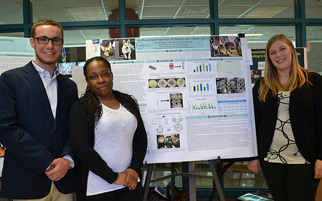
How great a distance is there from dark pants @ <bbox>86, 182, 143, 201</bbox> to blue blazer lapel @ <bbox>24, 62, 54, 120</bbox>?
0.56 metres

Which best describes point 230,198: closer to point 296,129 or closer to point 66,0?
point 296,129

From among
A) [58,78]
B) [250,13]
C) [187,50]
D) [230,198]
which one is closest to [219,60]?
[187,50]

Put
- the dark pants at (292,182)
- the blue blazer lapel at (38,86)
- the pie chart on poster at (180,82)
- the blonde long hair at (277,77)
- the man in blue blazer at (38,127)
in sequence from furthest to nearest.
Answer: the pie chart on poster at (180,82), the blonde long hair at (277,77), the dark pants at (292,182), the blue blazer lapel at (38,86), the man in blue blazer at (38,127)

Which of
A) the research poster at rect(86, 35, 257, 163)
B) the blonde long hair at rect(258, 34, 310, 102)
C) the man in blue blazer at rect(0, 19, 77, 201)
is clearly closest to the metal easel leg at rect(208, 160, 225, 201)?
the research poster at rect(86, 35, 257, 163)

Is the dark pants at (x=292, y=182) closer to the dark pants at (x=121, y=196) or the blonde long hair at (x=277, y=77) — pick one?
the blonde long hair at (x=277, y=77)

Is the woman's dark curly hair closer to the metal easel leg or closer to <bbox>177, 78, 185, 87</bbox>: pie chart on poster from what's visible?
<bbox>177, 78, 185, 87</bbox>: pie chart on poster

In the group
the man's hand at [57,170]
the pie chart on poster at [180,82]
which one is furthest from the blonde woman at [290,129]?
the man's hand at [57,170]

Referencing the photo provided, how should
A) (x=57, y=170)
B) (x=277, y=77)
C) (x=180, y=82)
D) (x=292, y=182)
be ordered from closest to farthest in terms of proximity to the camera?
(x=57, y=170) → (x=292, y=182) → (x=277, y=77) → (x=180, y=82)

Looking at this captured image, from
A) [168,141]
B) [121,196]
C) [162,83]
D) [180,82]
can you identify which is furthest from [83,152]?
[180,82]

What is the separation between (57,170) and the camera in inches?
51.4

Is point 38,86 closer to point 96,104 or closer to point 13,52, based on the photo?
point 96,104

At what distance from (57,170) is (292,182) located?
1.56m

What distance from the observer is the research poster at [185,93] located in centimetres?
204

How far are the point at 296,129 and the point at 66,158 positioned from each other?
1.56 m
